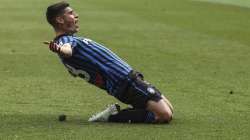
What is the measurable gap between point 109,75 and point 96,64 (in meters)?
0.16

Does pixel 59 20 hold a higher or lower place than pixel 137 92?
higher

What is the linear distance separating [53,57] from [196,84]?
14.0ft

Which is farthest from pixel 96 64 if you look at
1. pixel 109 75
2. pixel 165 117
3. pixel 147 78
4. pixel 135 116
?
pixel 147 78

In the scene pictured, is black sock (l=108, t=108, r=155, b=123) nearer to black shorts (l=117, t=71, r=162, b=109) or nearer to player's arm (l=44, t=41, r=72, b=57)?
black shorts (l=117, t=71, r=162, b=109)

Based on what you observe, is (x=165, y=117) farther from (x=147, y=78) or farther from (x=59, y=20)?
(x=147, y=78)

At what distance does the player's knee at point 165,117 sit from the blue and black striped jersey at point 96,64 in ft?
1.59

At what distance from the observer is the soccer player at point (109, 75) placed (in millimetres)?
7617

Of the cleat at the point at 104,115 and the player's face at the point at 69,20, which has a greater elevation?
the player's face at the point at 69,20

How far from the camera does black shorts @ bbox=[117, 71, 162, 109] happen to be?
7.64 meters

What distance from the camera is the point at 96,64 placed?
25.0 ft

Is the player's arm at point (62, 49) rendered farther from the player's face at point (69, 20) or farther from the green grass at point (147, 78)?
the green grass at point (147, 78)

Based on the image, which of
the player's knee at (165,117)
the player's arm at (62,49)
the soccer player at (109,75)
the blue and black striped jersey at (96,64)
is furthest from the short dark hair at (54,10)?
the player's knee at (165,117)

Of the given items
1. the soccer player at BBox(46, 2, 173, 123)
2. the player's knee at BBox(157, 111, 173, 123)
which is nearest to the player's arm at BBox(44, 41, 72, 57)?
the soccer player at BBox(46, 2, 173, 123)

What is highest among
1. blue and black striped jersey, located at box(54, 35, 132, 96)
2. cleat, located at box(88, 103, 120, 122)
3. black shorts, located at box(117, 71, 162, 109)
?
blue and black striped jersey, located at box(54, 35, 132, 96)
